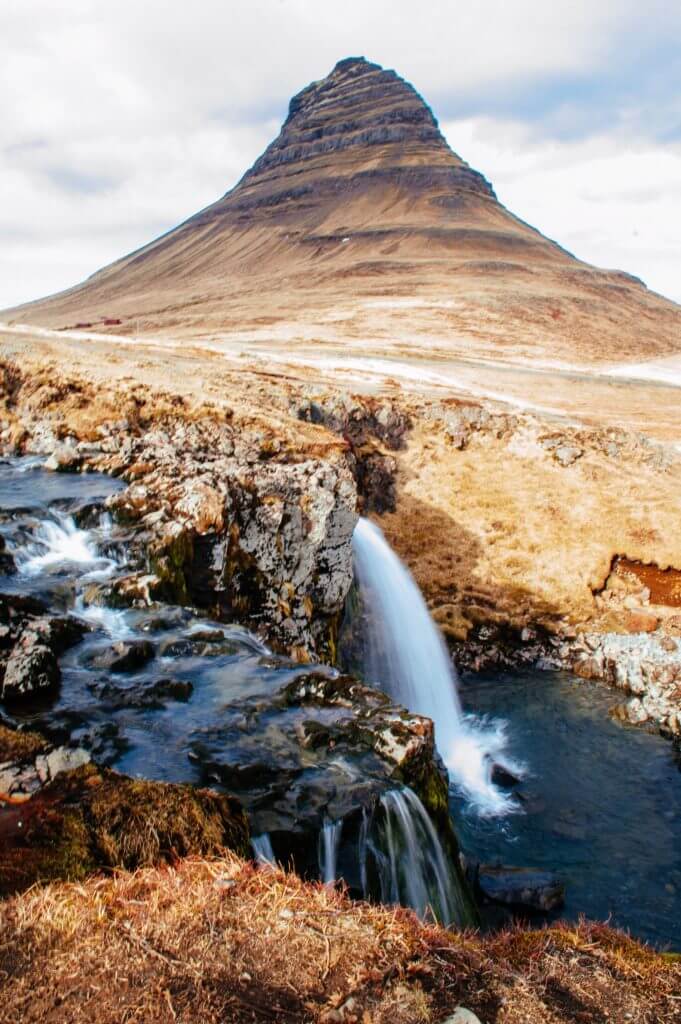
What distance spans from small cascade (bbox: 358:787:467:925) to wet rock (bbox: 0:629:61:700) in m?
5.97

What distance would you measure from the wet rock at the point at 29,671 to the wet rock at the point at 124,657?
88 centimetres

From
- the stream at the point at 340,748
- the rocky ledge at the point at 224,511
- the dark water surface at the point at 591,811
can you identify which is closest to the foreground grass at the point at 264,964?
the stream at the point at 340,748

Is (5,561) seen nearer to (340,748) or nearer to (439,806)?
(340,748)

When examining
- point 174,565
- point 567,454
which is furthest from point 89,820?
point 567,454

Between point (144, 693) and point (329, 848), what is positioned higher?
point (144, 693)

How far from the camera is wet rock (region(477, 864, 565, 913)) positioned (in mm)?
13031

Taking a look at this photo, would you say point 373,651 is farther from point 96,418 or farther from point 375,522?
point 96,418

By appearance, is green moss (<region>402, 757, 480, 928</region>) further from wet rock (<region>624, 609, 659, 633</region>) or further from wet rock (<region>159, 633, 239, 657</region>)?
wet rock (<region>624, 609, 659, 633</region>)

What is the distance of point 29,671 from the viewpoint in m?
11.2

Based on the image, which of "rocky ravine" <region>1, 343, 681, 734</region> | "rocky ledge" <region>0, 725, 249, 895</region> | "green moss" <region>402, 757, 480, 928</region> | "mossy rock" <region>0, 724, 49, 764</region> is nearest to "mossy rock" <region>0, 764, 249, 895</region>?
"rocky ledge" <region>0, 725, 249, 895</region>

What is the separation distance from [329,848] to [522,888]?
6225 mm

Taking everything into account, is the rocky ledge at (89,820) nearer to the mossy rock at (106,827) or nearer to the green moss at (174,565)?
the mossy rock at (106,827)

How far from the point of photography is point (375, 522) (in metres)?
29.8

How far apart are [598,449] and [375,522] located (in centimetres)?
1305
